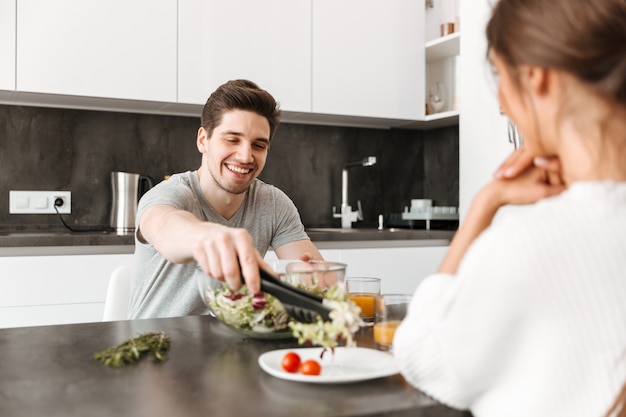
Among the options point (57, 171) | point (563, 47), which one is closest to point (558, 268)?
point (563, 47)

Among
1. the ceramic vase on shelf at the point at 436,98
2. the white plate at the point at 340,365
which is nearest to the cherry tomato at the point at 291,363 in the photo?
the white plate at the point at 340,365

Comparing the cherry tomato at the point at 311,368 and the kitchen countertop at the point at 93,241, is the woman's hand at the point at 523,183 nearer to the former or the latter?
the cherry tomato at the point at 311,368

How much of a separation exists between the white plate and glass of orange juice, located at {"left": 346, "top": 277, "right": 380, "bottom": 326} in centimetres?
28

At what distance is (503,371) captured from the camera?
799mm

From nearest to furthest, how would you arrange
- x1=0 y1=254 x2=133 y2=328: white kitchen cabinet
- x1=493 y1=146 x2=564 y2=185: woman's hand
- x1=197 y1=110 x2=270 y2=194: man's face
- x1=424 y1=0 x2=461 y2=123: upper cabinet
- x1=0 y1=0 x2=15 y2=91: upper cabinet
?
x1=493 y1=146 x2=564 y2=185: woman's hand → x1=197 y1=110 x2=270 y2=194: man's face → x1=0 y1=254 x2=133 y2=328: white kitchen cabinet → x1=0 y1=0 x2=15 y2=91: upper cabinet → x1=424 y1=0 x2=461 y2=123: upper cabinet

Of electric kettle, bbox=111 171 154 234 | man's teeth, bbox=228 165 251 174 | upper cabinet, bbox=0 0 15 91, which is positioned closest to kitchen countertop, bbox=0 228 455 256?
electric kettle, bbox=111 171 154 234

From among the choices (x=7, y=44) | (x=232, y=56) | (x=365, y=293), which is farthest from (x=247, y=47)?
(x=365, y=293)

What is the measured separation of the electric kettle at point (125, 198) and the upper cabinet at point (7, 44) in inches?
25.6

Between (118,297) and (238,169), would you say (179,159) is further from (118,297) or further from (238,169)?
(118,297)

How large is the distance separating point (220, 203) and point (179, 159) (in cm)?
138

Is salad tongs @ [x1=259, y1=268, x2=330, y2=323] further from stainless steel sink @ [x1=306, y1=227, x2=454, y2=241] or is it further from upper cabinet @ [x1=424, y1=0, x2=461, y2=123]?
upper cabinet @ [x1=424, y1=0, x2=461, y2=123]

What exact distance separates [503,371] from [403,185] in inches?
130

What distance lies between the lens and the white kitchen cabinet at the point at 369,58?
11.1 feet

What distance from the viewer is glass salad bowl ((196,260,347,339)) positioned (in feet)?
3.86
